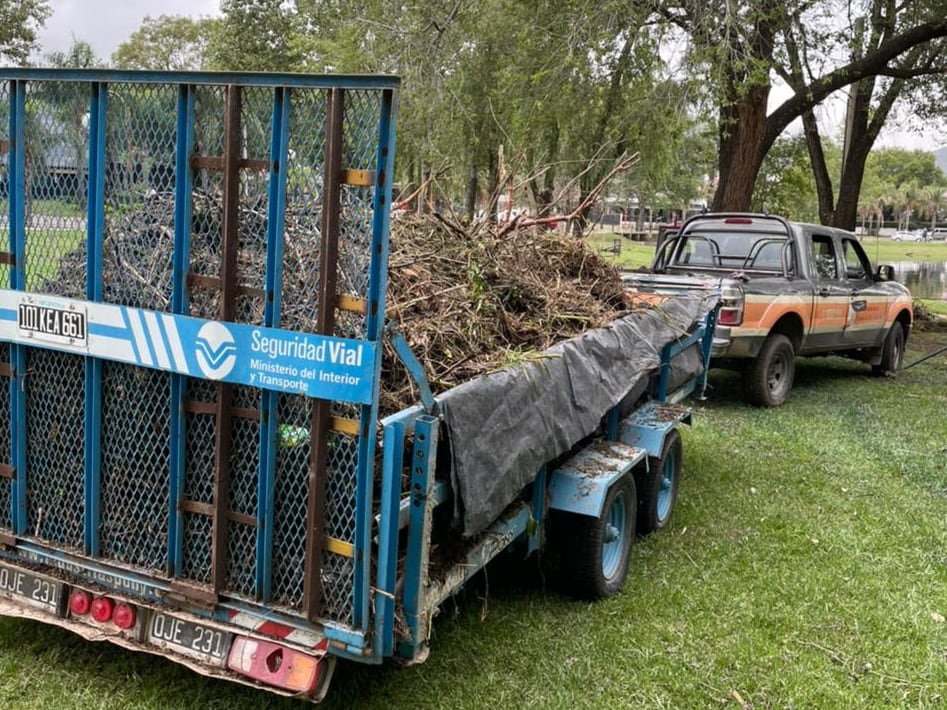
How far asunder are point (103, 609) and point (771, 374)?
798 cm

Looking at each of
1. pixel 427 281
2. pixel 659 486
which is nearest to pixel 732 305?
pixel 659 486

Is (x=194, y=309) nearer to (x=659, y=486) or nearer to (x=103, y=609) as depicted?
(x=103, y=609)

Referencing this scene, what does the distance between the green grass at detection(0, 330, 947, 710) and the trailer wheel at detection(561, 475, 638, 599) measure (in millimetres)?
117

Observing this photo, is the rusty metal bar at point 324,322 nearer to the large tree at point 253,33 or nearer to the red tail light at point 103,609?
the red tail light at point 103,609

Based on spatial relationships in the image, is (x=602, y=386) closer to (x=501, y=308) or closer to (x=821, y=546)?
(x=501, y=308)

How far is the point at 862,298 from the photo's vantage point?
10.8 metres

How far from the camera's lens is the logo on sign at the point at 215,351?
3.11 metres

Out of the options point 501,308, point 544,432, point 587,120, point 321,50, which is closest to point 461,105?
point 587,120

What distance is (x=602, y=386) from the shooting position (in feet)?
15.1

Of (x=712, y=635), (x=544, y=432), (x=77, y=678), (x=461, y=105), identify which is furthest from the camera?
(x=461, y=105)

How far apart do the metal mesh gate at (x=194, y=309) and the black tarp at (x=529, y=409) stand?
0.52 m

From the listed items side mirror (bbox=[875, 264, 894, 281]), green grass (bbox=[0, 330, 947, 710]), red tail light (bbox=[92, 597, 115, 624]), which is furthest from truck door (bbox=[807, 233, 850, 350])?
red tail light (bbox=[92, 597, 115, 624])

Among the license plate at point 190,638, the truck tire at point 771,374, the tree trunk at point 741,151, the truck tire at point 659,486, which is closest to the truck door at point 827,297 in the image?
the truck tire at point 771,374

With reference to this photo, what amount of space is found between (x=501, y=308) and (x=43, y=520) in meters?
2.37
